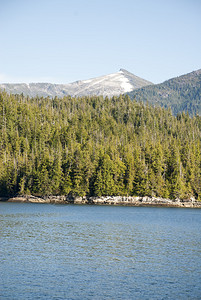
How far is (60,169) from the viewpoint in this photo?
128 m

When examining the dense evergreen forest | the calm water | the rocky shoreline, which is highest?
the dense evergreen forest

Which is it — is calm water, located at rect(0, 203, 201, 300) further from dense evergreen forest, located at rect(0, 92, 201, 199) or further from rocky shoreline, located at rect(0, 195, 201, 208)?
dense evergreen forest, located at rect(0, 92, 201, 199)

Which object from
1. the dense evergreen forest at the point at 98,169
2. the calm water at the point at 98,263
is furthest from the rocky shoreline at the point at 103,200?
the calm water at the point at 98,263

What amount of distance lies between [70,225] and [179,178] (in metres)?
70.6

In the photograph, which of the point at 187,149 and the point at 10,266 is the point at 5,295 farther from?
the point at 187,149

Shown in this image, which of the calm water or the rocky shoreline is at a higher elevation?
the rocky shoreline

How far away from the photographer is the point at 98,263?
3825 cm

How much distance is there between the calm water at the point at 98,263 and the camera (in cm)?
2952

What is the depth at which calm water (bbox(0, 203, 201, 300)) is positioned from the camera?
1162 inches

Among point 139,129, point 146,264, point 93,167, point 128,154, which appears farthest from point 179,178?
point 146,264

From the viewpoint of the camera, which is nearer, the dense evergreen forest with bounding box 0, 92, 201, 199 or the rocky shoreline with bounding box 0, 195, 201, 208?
the rocky shoreline with bounding box 0, 195, 201, 208

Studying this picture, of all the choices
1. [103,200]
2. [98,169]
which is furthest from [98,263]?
[98,169]

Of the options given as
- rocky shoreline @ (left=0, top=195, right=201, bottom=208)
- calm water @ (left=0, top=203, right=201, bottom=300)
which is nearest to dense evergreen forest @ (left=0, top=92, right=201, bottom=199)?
rocky shoreline @ (left=0, top=195, right=201, bottom=208)

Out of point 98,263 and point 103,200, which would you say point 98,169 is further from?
point 98,263
